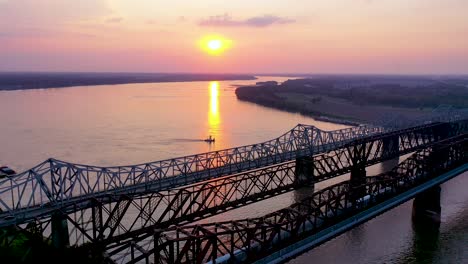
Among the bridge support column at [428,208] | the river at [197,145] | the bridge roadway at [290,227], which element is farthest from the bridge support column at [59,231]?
the bridge support column at [428,208]

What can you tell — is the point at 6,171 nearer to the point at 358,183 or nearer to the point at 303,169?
the point at 303,169

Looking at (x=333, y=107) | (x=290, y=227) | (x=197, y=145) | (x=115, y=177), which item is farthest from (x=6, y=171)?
(x=333, y=107)

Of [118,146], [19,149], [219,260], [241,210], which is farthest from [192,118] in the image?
[219,260]

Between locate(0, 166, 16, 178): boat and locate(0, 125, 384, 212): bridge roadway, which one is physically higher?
locate(0, 125, 384, 212): bridge roadway

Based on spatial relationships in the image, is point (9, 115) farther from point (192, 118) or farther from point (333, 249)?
point (333, 249)

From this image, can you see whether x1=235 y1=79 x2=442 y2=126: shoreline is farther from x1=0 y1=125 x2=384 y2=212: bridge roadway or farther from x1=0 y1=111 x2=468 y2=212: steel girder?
x1=0 y1=125 x2=384 y2=212: bridge roadway

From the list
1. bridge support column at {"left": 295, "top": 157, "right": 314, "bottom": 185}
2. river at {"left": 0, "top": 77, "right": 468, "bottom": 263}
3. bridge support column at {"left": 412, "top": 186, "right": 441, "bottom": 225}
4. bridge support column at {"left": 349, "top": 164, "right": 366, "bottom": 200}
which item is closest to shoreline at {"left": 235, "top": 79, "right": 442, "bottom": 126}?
river at {"left": 0, "top": 77, "right": 468, "bottom": 263}
